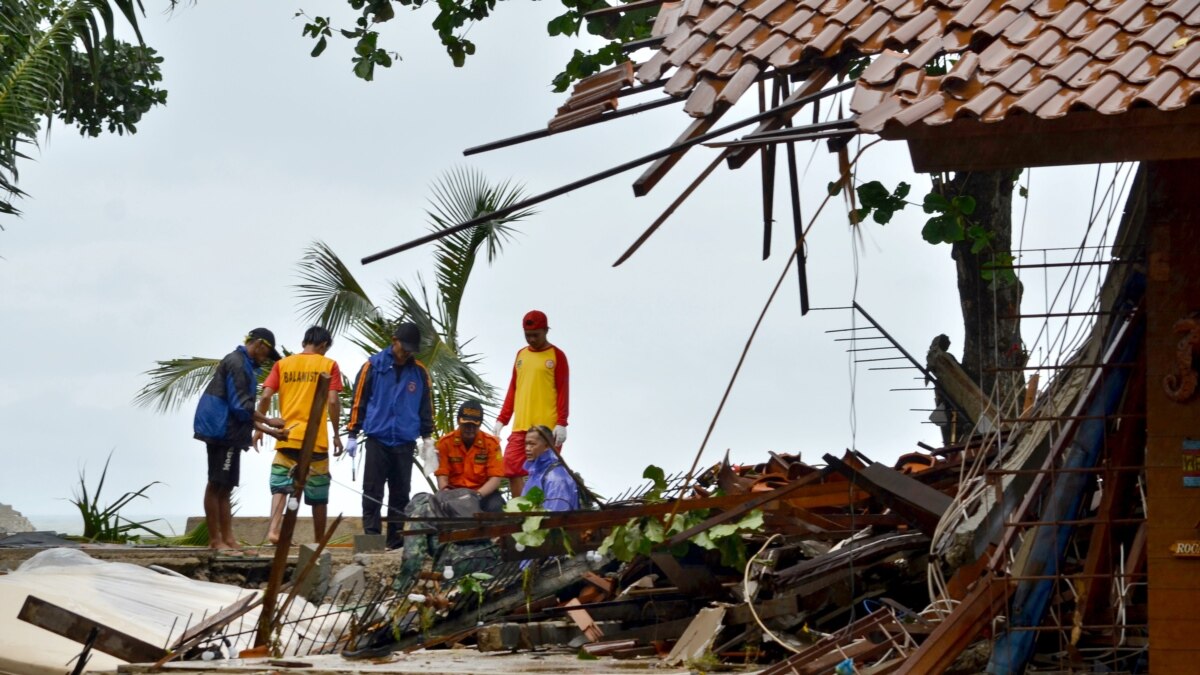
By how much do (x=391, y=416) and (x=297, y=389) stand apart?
31.5 inches

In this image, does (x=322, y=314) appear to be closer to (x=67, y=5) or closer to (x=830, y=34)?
(x=67, y=5)

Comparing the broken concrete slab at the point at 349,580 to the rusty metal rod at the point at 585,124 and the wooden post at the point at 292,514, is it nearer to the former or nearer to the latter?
the wooden post at the point at 292,514

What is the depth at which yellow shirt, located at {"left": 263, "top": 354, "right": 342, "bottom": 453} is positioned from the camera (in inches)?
505

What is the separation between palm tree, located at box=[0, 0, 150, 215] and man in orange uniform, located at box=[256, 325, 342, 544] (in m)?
3.18

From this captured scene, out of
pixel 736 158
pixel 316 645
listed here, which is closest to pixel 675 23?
pixel 736 158

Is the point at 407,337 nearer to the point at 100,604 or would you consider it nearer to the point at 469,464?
the point at 469,464

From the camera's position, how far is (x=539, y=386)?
12.6m

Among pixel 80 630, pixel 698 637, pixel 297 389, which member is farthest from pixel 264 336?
pixel 698 637

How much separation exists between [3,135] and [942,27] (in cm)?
1003

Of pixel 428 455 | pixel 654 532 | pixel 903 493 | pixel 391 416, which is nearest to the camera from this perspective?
pixel 903 493

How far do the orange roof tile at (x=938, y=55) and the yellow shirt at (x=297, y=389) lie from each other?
22.4ft

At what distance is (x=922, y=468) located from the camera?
9.47 m

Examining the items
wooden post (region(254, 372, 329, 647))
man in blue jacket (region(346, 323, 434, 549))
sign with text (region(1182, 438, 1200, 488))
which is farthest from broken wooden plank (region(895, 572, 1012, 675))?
man in blue jacket (region(346, 323, 434, 549))

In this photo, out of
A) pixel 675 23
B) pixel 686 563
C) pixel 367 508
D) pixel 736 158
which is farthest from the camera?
pixel 367 508
